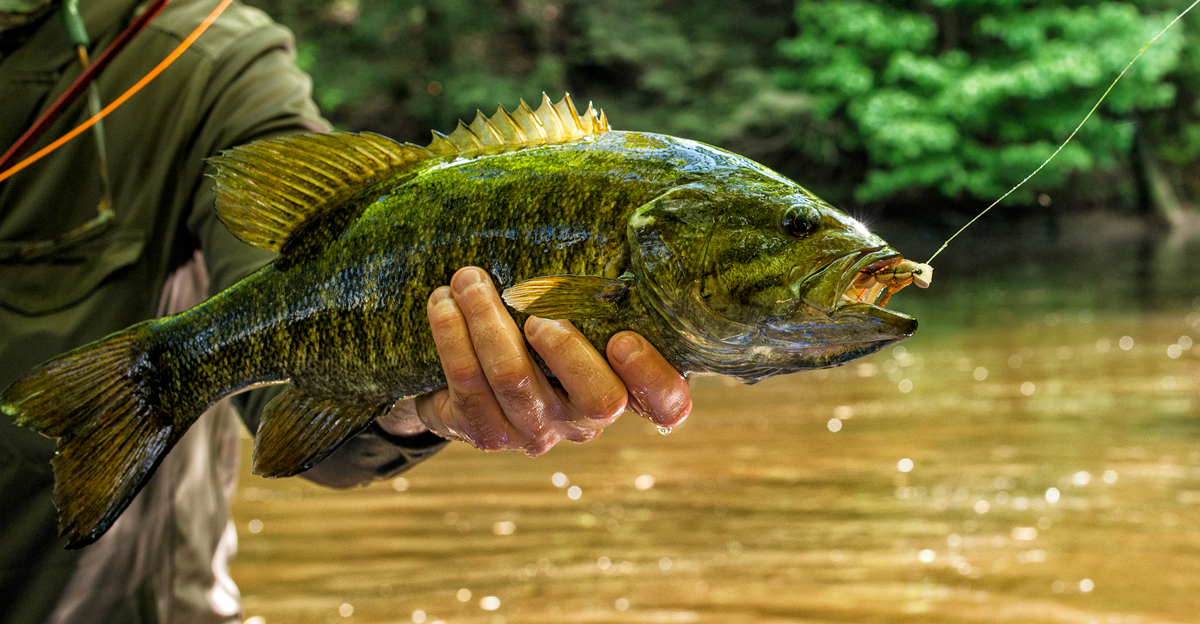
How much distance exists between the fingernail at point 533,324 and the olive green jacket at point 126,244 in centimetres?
68

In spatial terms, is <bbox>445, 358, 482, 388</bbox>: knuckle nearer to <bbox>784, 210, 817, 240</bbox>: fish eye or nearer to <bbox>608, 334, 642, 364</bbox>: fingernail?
<bbox>608, 334, 642, 364</bbox>: fingernail

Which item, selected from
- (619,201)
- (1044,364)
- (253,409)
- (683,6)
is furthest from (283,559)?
(683,6)

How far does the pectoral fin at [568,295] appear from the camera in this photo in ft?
4.79

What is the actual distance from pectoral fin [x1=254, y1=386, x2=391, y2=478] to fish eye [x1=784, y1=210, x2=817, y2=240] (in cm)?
78

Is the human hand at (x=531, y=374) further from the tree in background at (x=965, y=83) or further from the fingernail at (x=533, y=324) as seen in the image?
the tree in background at (x=965, y=83)

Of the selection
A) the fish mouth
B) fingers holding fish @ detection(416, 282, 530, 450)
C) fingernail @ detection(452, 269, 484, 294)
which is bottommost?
fingers holding fish @ detection(416, 282, 530, 450)

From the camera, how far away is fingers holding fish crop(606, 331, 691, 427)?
1506mm

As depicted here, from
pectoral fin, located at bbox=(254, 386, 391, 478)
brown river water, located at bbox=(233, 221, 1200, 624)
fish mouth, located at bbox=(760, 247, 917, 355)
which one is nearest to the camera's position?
fish mouth, located at bbox=(760, 247, 917, 355)

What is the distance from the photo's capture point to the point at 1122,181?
65.5ft

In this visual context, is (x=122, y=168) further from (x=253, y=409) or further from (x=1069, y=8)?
(x=1069, y=8)

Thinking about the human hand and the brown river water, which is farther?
the brown river water

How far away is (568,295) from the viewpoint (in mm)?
1458

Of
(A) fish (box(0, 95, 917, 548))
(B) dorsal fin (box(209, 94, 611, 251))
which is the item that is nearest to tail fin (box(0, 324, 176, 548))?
(A) fish (box(0, 95, 917, 548))

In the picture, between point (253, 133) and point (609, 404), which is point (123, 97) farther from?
point (609, 404)
